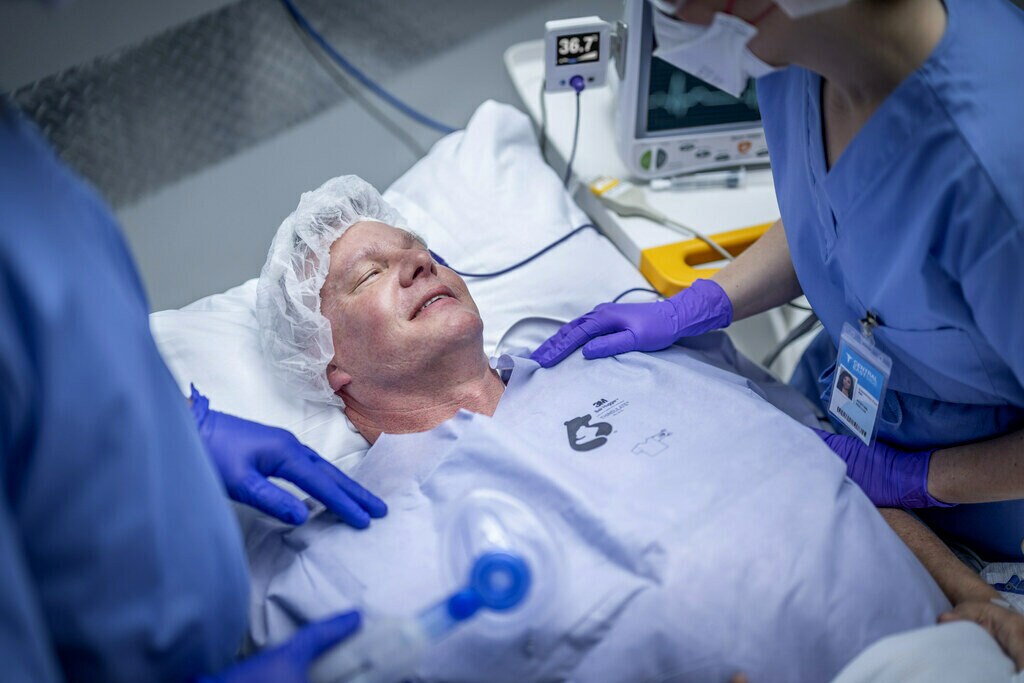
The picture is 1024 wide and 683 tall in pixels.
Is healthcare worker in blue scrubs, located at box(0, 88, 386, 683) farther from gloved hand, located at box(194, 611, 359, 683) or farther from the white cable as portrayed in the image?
the white cable

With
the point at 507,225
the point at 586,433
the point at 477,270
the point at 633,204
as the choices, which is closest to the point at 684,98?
the point at 633,204

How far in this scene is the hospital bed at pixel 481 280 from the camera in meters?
1.52

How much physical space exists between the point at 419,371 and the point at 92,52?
103cm

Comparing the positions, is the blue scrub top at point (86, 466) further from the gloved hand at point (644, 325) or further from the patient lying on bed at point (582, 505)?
the gloved hand at point (644, 325)

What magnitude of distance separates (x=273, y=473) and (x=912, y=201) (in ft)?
3.13

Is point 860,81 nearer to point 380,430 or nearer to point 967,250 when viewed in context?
point 967,250

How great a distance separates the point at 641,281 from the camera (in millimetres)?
1747

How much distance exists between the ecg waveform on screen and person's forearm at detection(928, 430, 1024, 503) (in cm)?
84

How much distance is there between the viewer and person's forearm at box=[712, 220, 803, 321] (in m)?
1.49

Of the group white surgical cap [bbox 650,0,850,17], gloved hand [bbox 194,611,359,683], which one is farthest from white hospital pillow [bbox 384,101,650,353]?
white surgical cap [bbox 650,0,850,17]

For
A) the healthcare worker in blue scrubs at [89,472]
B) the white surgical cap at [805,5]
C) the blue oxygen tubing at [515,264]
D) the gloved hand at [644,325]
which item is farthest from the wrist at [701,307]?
the healthcare worker in blue scrubs at [89,472]

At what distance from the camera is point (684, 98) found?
1738 mm

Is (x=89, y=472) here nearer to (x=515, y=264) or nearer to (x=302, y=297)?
(x=302, y=297)

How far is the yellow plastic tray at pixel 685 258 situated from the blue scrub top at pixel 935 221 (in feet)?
1.11
